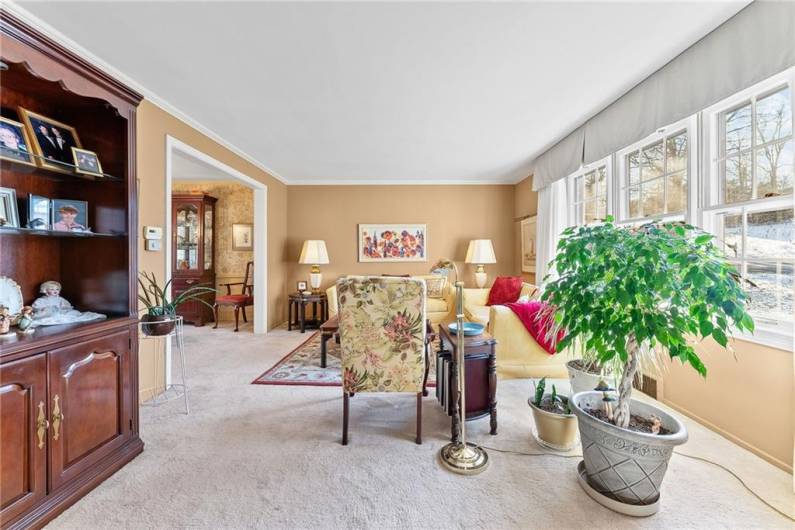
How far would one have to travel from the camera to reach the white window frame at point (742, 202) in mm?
1671

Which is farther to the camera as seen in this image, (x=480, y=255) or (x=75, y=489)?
(x=480, y=255)

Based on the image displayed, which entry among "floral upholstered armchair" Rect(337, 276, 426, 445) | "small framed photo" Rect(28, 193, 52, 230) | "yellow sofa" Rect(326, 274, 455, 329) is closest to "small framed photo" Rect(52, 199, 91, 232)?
"small framed photo" Rect(28, 193, 52, 230)

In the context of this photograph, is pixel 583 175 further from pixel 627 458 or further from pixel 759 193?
pixel 627 458

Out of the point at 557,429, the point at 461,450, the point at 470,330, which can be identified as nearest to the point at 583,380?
the point at 557,429

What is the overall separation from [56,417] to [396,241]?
169 inches

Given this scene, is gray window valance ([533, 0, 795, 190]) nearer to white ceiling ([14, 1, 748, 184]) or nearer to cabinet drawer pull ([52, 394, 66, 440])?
white ceiling ([14, 1, 748, 184])

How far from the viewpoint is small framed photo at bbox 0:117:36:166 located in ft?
4.60

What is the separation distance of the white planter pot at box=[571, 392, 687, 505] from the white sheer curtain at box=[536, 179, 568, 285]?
8.19ft

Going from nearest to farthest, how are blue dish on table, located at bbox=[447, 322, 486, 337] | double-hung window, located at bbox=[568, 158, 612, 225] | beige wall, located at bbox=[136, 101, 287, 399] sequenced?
blue dish on table, located at bbox=[447, 322, 486, 337] < beige wall, located at bbox=[136, 101, 287, 399] < double-hung window, located at bbox=[568, 158, 612, 225]

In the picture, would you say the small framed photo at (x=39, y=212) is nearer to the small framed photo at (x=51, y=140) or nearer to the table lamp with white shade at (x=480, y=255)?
the small framed photo at (x=51, y=140)

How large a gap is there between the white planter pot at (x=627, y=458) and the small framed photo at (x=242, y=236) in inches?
212

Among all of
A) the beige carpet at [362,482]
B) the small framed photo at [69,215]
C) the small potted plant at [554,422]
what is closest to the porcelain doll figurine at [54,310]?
the small framed photo at [69,215]

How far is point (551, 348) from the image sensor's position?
2727mm

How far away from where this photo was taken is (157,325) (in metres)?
2.05
